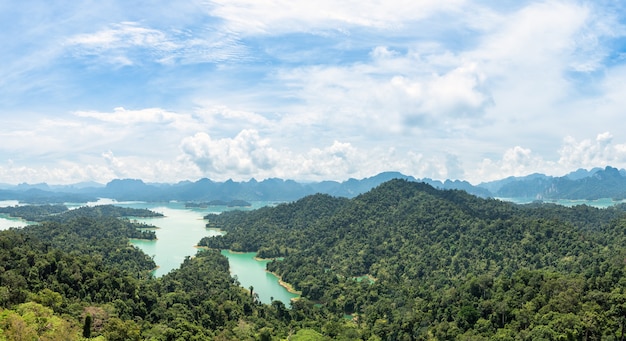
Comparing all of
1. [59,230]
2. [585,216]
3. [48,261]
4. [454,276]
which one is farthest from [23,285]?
[585,216]

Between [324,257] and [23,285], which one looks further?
[324,257]

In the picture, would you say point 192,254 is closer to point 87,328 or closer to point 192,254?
point 192,254

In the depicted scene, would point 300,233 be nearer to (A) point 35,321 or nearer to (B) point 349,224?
(B) point 349,224

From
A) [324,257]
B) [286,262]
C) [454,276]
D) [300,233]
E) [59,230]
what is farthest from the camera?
[300,233]

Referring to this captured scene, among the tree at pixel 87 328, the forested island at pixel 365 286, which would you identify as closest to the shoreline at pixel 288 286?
the forested island at pixel 365 286

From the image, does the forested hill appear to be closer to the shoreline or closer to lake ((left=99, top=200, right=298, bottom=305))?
the shoreline

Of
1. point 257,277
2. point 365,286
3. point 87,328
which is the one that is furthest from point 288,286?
point 87,328

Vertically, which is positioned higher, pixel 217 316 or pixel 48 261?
pixel 48 261

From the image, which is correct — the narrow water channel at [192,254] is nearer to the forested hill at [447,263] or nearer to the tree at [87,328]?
the forested hill at [447,263]
